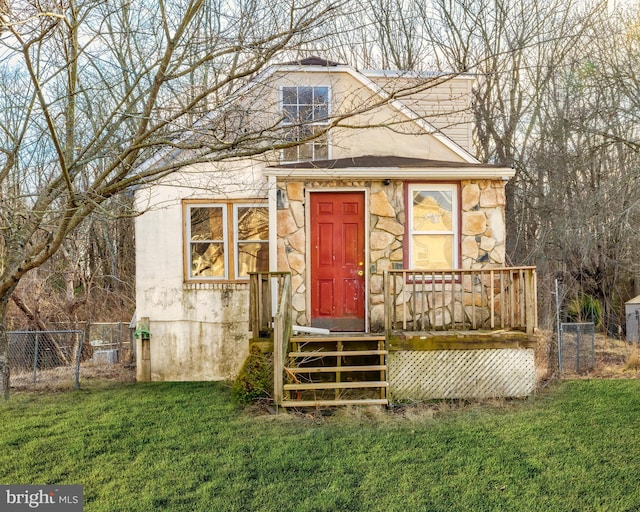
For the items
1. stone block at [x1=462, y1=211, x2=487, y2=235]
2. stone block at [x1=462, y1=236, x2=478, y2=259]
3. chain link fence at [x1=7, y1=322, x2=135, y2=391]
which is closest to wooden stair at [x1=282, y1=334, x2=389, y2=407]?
stone block at [x1=462, y1=236, x2=478, y2=259]

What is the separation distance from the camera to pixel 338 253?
789 centimetres

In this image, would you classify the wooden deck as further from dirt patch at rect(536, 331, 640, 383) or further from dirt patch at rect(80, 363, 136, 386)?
dirt patch at rect(80, 363, 136, 386)

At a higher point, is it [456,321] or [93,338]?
[456,321]

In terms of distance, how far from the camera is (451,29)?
16172 mm

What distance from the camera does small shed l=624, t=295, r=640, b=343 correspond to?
12352 mm

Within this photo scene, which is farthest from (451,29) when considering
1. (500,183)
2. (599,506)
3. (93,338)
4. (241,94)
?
(599,506)

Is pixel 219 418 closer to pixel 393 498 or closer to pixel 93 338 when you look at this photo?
pixel 393 498

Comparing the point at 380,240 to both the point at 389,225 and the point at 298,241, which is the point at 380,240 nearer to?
the point at 389,225

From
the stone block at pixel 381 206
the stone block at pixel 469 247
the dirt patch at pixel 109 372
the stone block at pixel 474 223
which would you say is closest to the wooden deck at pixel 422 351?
the stone block at pixel 469 247

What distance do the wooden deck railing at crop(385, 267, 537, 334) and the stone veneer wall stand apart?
0.30m

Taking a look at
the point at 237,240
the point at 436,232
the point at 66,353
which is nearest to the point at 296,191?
the point at 237,240

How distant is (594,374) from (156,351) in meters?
7.84

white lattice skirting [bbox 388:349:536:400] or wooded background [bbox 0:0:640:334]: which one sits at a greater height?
wooded background [bbox 0:0:640:334]

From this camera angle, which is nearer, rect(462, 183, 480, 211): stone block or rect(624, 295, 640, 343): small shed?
rect(462, 183, 480, 211): stone block
